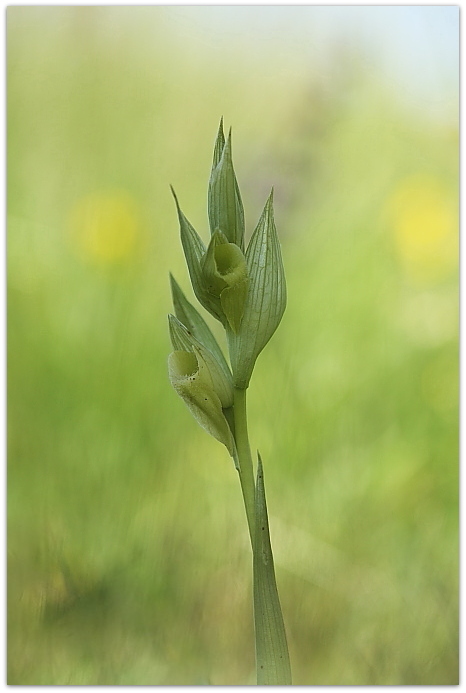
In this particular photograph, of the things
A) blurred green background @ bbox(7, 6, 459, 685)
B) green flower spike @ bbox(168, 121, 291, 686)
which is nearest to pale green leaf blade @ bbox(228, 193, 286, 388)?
green flower spike @ bbox(168, 121, 291, 686)

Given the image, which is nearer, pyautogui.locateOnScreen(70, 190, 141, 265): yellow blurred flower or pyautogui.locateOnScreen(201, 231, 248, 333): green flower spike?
pyautogui.locateOnScreen(201, 231, 248, 333): green flower spike

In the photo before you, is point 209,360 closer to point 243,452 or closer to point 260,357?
point 243,452

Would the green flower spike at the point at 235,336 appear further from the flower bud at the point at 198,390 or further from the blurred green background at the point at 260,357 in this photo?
the blurred green background at the point at 260,357

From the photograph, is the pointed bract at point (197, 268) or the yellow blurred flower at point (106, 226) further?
the yellow blurred flower at point (106, 226)

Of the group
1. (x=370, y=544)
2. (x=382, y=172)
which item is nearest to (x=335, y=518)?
(x=370, y=544)

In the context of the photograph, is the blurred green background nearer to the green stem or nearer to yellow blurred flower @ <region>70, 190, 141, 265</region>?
yellow blurred flower @ <region>70, 190, 141, 265</region>

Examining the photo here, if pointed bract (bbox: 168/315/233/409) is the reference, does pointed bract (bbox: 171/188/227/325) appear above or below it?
above

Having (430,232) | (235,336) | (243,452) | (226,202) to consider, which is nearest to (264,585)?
(243,452)

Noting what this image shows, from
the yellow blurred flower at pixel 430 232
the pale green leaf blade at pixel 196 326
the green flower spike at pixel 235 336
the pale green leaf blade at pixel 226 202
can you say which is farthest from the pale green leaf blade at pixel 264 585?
the yellow blurred flower at pixel 430 232
